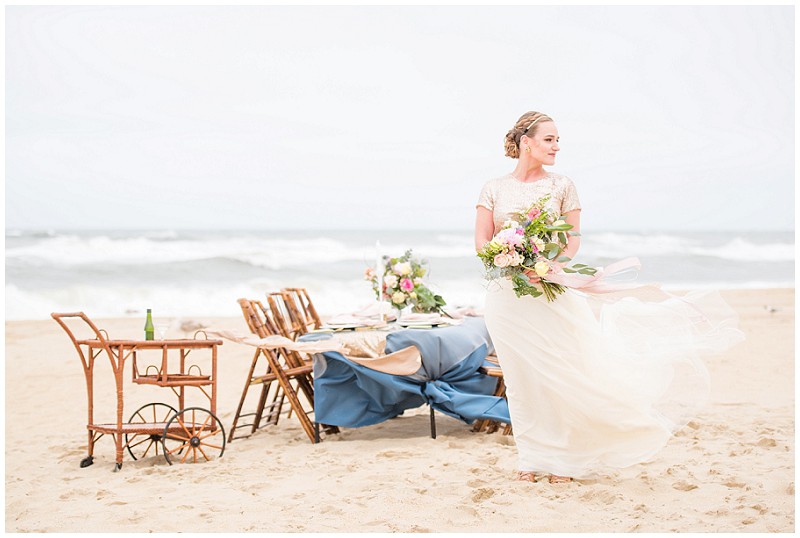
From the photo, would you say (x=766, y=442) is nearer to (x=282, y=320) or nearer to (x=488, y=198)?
(x=488, y=198)

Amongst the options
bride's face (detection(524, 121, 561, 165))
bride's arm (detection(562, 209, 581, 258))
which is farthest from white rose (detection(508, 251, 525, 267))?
bride's face (detection(524, 121, 561, 165))

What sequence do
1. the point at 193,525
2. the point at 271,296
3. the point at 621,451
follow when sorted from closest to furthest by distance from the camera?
the point at 193,525
the point at 621,451
the point at 271,296

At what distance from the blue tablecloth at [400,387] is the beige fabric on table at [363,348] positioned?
66 millimetres

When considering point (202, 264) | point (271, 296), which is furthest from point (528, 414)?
point (202, 264)

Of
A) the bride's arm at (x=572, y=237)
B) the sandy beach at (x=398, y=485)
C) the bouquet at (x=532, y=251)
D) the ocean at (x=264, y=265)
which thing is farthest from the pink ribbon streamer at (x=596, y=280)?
the ocean at (x=264, y=265)

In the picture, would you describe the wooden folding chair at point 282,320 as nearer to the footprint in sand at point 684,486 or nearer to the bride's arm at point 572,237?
the bride's arm at point 572,237

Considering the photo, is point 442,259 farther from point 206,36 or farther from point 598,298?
point 598,298

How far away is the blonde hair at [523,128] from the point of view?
4.69m

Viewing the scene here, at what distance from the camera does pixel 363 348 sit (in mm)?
5906

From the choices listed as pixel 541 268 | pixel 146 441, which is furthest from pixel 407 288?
pixel 541 268

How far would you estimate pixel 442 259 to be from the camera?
2508 cm

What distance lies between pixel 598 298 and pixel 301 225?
77.0ft

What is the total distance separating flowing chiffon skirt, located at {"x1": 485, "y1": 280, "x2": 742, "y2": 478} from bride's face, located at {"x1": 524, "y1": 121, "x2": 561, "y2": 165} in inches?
28.0

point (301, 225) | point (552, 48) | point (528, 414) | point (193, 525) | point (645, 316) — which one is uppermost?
point (552, 48)
